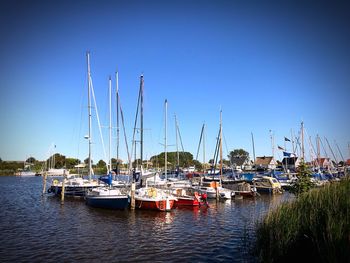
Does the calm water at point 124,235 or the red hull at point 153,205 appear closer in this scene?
the calm water at point 124,235

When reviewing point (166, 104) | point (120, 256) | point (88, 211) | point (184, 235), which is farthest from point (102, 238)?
point (166, 104)

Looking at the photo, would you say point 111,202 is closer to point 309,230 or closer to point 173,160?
point 309,230

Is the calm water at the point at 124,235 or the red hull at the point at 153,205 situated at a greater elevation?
the red hull at the point at 153,205

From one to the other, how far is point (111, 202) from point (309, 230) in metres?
22.5

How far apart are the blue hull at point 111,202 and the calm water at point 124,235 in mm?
849

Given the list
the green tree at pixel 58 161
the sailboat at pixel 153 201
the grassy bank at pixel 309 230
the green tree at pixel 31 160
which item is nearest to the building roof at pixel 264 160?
the green tree at pixel 58 161

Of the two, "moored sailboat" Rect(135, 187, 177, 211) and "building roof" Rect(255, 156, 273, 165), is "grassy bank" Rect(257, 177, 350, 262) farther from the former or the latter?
"building roof" Rect(255, 156, 273, 165)

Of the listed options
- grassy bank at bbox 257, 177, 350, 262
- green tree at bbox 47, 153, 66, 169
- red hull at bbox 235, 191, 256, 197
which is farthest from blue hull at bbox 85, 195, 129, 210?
green tree at bbox 47, 153, 66, 169

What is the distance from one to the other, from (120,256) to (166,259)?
2.59 metres

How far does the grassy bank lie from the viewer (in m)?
9.75

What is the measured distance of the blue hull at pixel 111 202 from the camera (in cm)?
3014

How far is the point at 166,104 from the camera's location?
4712cm

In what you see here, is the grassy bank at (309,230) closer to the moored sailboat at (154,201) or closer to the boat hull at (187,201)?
the moored sailboat at (154,201)

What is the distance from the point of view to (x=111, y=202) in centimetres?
3064
